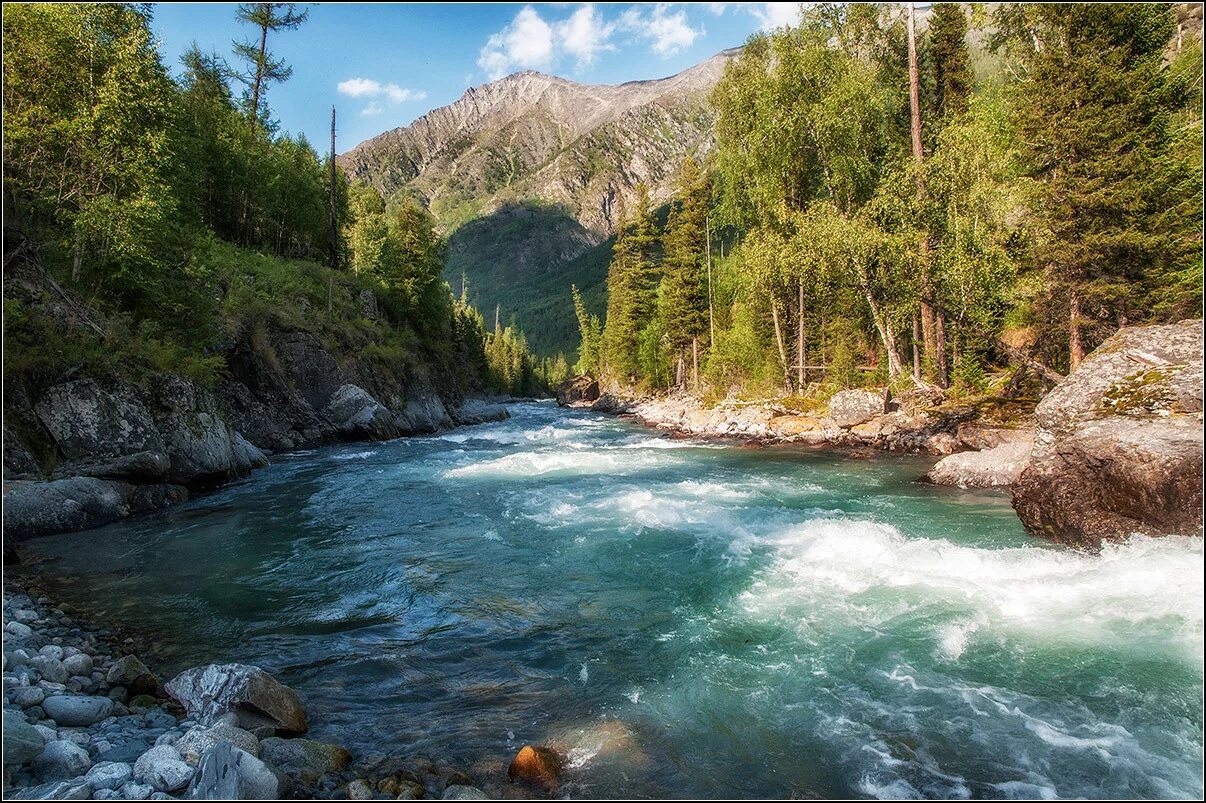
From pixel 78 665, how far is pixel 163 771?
8.92ft

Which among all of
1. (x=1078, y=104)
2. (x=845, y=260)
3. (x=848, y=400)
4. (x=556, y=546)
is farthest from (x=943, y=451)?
(x=556, y=546)

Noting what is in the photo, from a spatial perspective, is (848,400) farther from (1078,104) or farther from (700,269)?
(700,269)

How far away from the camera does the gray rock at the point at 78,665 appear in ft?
18.7

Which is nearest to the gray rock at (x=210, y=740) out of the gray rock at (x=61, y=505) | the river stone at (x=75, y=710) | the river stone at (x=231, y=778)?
the river stone at (x=231, y=778)

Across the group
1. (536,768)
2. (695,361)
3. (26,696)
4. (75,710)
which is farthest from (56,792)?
(695,361)

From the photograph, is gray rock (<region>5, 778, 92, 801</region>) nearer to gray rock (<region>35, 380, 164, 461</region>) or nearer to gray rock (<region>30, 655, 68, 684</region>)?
gray rock (<region>30, 655, 68, 684</region>)

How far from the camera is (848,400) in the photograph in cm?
2497

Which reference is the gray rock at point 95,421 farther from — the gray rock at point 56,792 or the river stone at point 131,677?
the gray rock at point 56,792

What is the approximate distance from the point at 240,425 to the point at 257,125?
2803 centimetres

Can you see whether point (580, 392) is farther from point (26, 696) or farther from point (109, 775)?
point (109, 775)

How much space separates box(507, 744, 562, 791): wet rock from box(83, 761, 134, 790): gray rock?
9.66 ft

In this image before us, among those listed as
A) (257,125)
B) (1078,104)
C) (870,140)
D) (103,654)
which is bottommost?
(103,654)

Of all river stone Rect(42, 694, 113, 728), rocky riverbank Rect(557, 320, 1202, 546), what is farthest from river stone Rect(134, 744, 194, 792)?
rocky riverbank Rect(557, 320, 1202, 546)

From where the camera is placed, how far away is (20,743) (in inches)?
164
